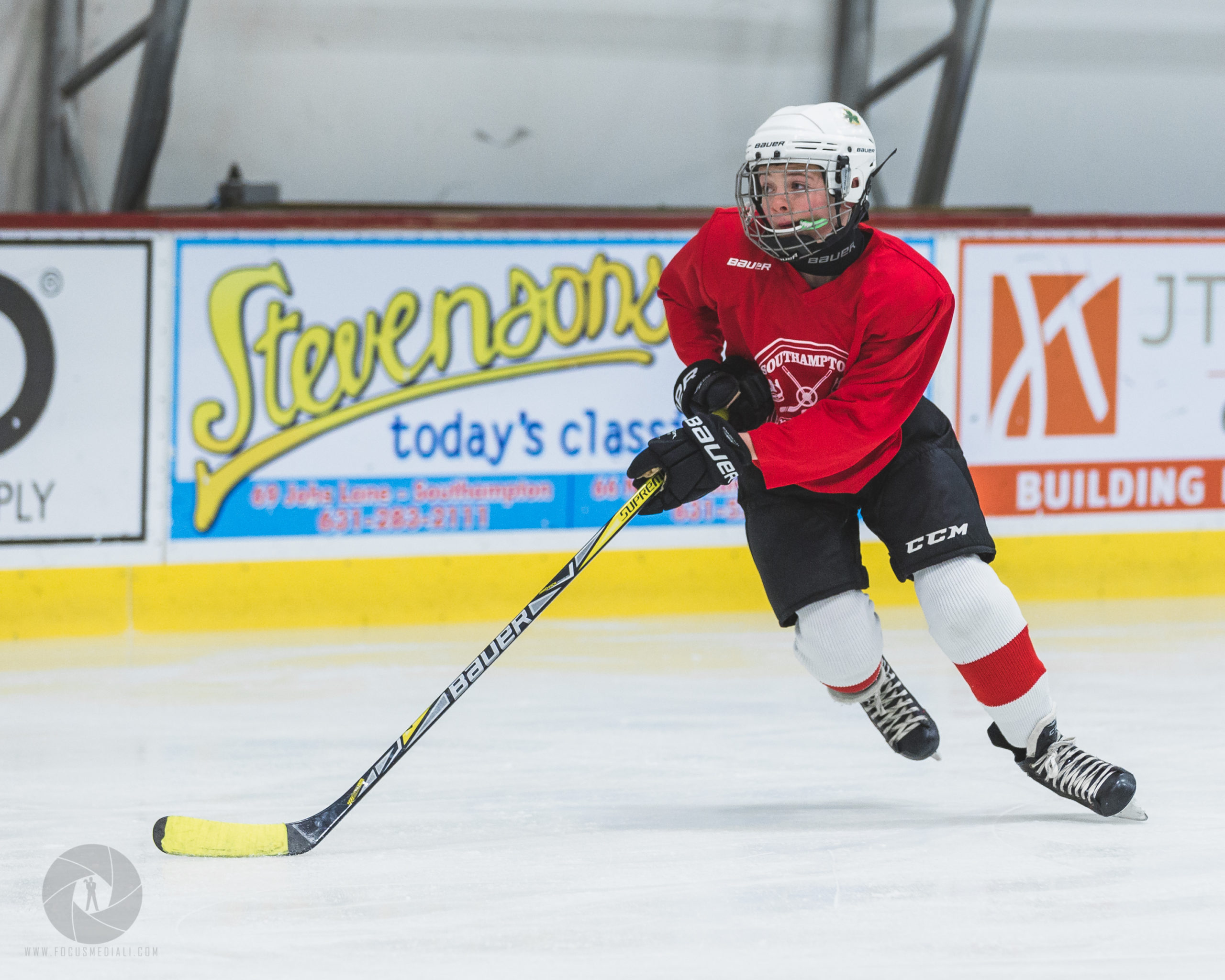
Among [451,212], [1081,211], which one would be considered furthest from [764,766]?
[1081,211]

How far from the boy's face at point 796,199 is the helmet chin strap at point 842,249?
0.08ft

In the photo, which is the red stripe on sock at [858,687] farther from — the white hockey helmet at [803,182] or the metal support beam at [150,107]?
the metal support beam at [150,107]

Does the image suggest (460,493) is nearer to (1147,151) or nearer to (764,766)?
(764,766)

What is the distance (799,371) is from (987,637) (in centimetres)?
48

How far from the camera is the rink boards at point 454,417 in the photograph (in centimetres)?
391

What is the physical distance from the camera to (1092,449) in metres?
4.60

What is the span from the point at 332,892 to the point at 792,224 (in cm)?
110

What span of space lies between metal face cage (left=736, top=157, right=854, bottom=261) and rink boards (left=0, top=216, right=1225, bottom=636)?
1.95 meters

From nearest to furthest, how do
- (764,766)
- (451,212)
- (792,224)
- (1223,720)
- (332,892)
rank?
(332,892) < (792,224) < (764,766) < (1223,720) < (451,212)

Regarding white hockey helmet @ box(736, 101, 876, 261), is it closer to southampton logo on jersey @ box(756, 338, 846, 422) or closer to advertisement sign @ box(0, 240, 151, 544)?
southampton logo on jersey @ box(756, 338, 846, 422)

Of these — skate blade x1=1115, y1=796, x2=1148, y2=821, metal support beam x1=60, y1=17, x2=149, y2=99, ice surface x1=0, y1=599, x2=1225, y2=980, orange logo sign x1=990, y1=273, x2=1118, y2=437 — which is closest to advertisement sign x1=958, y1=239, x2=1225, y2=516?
orange logo sign x1=990, y1=273, x2=1118, y2=437

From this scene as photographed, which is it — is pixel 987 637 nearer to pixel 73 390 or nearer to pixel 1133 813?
pixel 1133 813

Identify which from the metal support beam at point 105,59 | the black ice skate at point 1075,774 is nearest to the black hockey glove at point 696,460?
the black ice skate at point 1075,774

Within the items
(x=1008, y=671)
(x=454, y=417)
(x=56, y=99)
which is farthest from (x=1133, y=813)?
(x=56, y=99)
